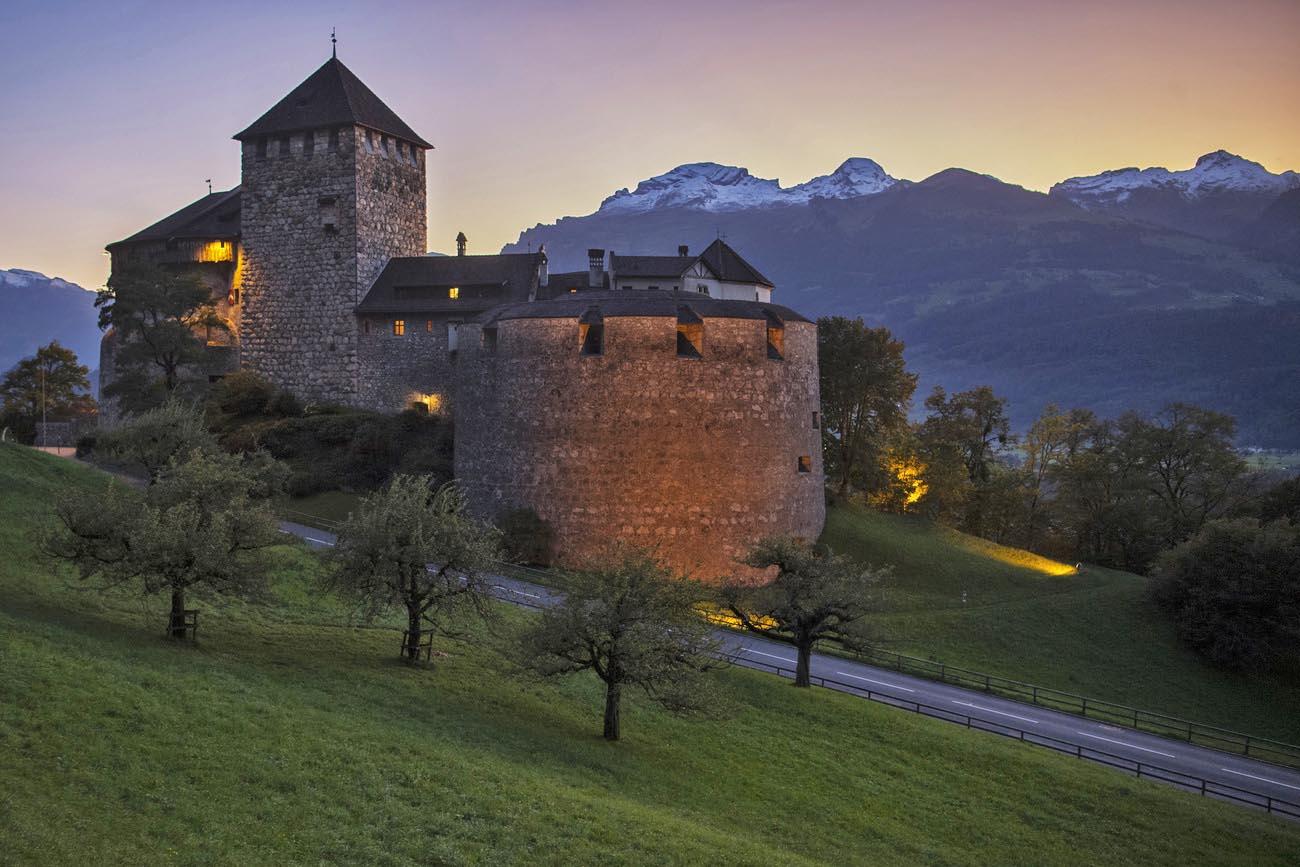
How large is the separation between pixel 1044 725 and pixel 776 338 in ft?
66.1

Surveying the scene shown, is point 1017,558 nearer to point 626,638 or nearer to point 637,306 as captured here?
point 637,306

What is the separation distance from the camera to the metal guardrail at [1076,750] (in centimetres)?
2667

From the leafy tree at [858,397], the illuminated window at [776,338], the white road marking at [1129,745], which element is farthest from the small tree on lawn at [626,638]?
the leafy tree at [858,397]

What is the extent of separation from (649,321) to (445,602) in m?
19.9

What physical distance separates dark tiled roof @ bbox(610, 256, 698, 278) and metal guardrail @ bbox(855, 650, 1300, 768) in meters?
28.2

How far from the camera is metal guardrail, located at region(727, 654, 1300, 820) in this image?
26672 mm

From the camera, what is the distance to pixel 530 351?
4472cm

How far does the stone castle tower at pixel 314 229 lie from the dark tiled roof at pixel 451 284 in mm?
1283

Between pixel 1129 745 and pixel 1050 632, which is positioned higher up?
pixel 1050 632

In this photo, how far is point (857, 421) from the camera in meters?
58.6

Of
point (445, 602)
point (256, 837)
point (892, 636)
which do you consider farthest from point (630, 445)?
point (256, 837)

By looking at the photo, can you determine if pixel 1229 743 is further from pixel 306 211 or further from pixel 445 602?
pixel 306 211

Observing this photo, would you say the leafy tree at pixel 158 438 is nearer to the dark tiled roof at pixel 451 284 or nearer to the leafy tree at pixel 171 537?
the leafy tree at pixel 171 537

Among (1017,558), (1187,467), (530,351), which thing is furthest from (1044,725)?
(1187,467)
